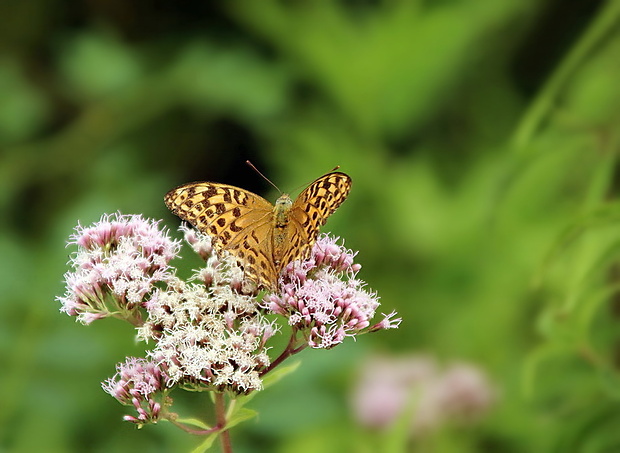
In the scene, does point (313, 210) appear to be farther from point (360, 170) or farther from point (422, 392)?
point (360, 170)

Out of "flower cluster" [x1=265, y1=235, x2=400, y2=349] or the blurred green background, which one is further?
the blurred green background

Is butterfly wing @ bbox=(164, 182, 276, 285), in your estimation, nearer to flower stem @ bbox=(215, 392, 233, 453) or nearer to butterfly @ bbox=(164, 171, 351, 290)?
butterfly @ bbox=(164, 171, 351, 290)

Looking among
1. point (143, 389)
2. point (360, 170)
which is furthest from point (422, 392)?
point (143, 389)

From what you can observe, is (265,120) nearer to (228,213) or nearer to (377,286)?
(377,286)

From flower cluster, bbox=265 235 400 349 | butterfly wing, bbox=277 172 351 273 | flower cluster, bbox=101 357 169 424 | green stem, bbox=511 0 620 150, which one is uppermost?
green stem, bbox=511 0 620 150

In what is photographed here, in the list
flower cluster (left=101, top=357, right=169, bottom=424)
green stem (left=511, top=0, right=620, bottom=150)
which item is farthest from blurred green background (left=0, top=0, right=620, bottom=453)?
flower cluster (left=101, top=357, right=169, bottom=424)

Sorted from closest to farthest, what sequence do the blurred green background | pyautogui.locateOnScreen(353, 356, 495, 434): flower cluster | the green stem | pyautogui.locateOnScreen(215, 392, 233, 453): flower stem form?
pyautogui.locateOnScreen(215, 392, 233, 453): flower stem
the green stem
the blurred green background
pyautogui.locateOnScreen(353, 356, 495, 434): flower cluster

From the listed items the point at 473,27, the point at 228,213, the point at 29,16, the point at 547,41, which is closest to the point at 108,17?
the point at 29,16
